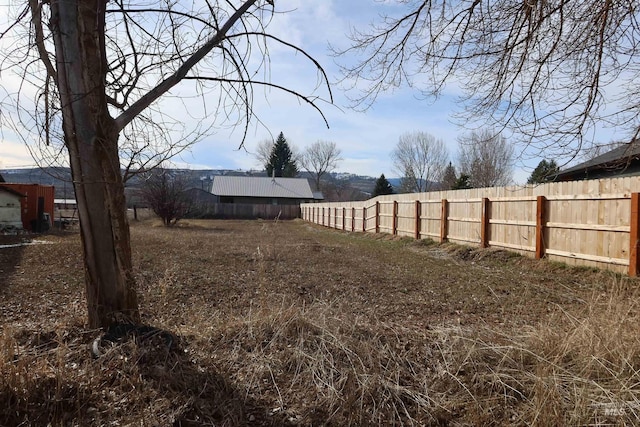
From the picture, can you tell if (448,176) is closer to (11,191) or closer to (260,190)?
(260,190)

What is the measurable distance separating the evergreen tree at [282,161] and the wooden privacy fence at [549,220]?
56.4m

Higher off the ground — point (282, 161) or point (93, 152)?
point (282, 161)

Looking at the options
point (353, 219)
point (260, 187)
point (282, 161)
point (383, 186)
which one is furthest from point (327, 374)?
point (282, 161)

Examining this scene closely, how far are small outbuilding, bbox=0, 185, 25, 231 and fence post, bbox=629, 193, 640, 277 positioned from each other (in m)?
19.3

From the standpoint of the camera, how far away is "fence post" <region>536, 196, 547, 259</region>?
9.65 meters

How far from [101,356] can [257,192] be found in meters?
50.6

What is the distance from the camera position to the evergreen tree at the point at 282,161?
71500mm

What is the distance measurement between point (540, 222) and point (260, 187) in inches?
1823

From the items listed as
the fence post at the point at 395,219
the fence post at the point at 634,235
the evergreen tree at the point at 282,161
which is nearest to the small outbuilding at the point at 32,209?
the fence post at the point at 395,219

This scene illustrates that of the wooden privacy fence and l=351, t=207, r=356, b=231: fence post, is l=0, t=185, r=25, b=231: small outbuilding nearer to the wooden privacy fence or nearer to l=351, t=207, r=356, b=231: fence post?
the wooden privacy fence

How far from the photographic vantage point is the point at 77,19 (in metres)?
2.91

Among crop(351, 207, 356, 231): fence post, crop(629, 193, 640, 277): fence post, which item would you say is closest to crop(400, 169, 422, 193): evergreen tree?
crop(351, 207, 356, 231): fence post

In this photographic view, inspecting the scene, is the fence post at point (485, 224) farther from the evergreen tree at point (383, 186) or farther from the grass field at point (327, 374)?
the evergreen tree at point (383, 186)

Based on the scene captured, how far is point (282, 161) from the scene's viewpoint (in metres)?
72.3
